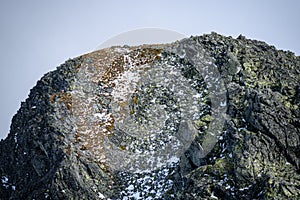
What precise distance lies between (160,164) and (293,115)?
10.9 m

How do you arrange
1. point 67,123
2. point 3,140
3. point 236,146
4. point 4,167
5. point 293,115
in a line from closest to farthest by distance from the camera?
point 236,146 < point 293,115 < point 67,123 < point 4,167 < point 3,140

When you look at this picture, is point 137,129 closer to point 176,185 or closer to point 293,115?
point 176,185

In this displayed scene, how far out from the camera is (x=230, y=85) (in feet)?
103

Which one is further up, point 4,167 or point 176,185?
point 4,167

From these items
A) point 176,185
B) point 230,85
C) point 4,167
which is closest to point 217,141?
point 176,185

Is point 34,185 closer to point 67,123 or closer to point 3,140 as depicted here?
point 67,123

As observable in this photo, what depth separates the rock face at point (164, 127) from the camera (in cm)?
2309

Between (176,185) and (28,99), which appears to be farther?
(28,99)

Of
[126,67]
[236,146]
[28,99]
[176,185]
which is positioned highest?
[126,67]

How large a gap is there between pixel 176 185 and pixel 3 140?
2421cm

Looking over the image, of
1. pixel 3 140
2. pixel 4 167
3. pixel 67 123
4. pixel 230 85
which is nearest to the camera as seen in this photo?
pixel 230 85

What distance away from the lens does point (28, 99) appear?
41.1 meters

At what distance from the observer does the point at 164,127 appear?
3253 cm

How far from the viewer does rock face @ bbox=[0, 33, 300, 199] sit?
23.1 metres
